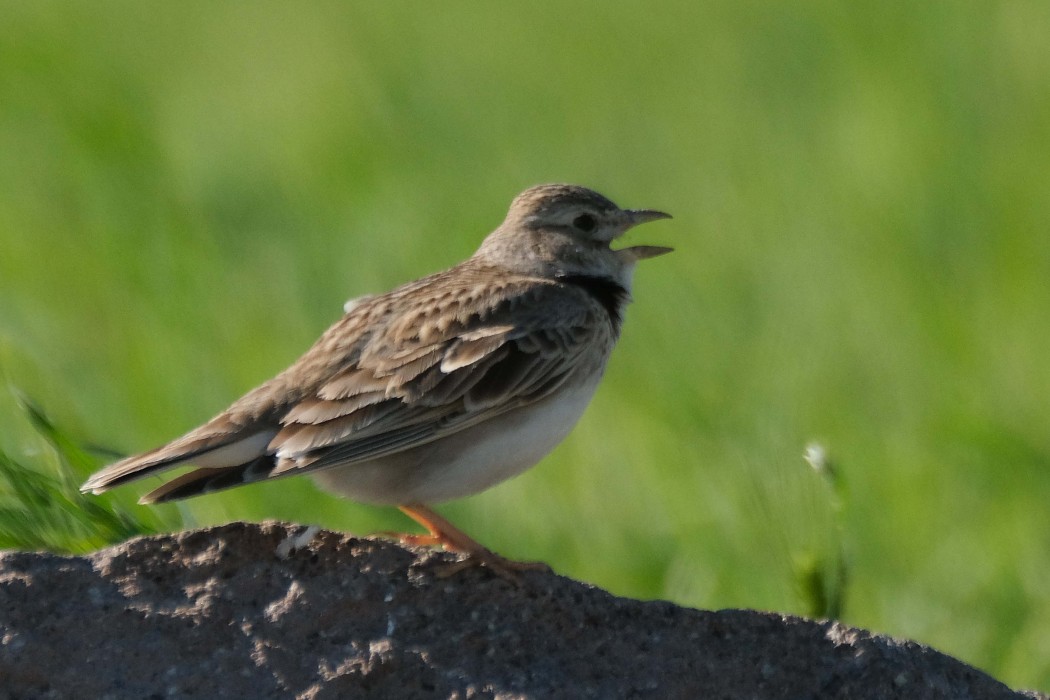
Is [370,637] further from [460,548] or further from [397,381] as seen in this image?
[397,381]

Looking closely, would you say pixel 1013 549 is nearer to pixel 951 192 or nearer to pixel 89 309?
pixel 951 192

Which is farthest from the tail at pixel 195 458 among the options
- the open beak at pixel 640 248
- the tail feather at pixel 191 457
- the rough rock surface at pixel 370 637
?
the open beak at pixel 640 248

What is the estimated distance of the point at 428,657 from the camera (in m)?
4.56

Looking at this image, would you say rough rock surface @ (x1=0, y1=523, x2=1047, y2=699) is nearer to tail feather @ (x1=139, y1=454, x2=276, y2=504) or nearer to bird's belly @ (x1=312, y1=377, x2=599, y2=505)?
tail feather @ (x1=139, y1=454, x2=276, y2=504)

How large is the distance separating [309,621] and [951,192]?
291 inches

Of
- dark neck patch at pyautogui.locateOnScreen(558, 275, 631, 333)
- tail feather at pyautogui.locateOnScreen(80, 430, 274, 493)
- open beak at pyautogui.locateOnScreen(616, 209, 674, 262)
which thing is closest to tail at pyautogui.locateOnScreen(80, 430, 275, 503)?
tail feather at pyautogui.locateOnScreen(80, 430, 274, 493)

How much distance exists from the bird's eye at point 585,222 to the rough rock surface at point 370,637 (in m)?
2.27

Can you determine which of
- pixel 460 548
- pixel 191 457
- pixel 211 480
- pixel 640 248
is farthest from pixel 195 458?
pixel 640 248

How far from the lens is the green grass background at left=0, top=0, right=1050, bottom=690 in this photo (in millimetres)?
8062

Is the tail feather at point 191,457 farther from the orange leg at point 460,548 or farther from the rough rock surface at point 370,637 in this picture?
the orange leg at point 460,548

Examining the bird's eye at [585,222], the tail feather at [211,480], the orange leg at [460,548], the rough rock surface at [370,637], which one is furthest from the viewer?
the bird's eye at [585,222]

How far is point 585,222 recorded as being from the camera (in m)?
6.95

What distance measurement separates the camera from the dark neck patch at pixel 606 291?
21.9 ft

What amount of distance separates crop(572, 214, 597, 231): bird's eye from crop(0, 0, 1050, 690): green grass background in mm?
1235
